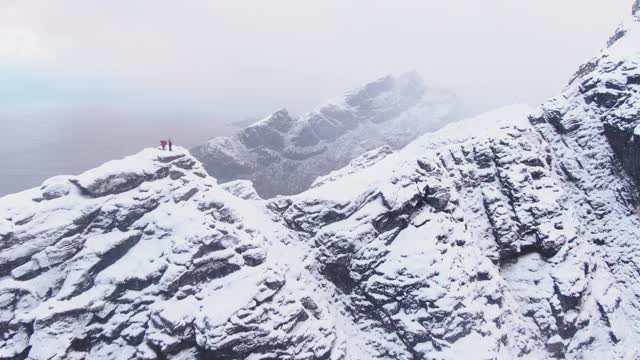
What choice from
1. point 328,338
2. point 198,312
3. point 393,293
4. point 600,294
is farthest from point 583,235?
point 198,312

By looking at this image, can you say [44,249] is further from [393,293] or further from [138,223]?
[393,293]

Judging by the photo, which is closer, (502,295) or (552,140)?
(502,295)

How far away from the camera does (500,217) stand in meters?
66.6

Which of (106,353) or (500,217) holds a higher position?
(500,217)

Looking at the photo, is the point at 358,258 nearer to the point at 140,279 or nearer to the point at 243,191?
the point at 140,279

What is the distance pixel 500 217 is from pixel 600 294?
16697 mm

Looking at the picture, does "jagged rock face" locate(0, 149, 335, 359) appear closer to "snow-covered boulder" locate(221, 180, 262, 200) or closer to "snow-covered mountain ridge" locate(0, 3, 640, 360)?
"snow-covered mountain ridge" locate(0, 3, 640, 360)

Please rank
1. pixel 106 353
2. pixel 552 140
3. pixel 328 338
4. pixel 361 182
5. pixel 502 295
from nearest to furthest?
pixel 106 353 < pixel 328 338 < pixel 502 295 < pixel 361 182 < pixel 552 140

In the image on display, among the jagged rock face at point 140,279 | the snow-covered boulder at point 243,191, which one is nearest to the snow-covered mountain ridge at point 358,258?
the jagged rock face at point 140,279

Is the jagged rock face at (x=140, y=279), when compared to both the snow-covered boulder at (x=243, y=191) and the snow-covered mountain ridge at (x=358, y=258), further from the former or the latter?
the snow-covered boulder at (x=243, y=191)

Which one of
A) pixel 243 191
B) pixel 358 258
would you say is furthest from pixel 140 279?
pixel 243 191

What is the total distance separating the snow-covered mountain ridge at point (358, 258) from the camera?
53.0 metres

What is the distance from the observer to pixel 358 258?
61344mm

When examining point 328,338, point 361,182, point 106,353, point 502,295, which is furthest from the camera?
point 361,182
